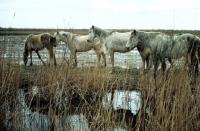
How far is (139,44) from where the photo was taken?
8.02 m

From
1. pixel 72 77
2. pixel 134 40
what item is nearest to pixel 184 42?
pixel 134 40

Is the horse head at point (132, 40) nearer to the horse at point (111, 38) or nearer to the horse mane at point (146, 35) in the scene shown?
the horse mane at point (146, 35)

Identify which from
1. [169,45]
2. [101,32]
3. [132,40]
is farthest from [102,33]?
[169,45]

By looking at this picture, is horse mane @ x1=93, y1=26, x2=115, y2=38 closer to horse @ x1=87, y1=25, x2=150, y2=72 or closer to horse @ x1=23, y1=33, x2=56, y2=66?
horse @ x1=87, y1=25, x2=150, y2=72

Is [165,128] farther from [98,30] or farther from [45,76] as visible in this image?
[98,30]

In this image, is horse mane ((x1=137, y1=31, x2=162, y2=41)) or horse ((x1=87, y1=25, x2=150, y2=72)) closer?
horse mane ((x1=137, y1=31, x2=162, y2=41))

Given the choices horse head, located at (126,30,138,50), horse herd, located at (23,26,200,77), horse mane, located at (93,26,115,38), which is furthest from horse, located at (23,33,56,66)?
horse head, located at (126,30,138,50)

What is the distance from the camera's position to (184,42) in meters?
7.33

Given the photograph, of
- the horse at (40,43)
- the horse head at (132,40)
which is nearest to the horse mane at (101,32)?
the horse at (40,43)

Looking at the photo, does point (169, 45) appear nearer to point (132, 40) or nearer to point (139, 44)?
point (139, 44)

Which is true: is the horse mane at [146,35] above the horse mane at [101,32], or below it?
below

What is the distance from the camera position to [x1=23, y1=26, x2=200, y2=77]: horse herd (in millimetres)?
7301

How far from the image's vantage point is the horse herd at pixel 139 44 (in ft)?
24.0

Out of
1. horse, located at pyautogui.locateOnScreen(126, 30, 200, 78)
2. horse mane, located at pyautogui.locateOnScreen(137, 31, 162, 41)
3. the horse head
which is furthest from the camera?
the horse head
